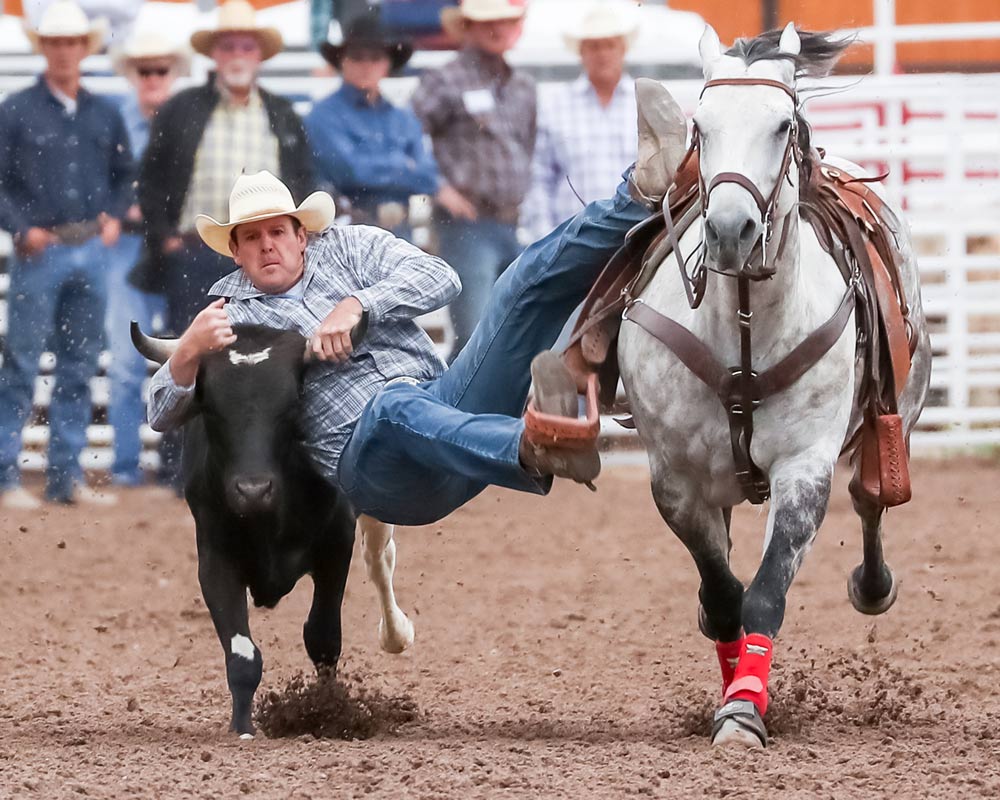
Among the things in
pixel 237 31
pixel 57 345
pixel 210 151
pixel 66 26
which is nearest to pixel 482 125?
pixel 237 31

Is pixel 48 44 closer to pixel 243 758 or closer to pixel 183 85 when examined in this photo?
pixel 183 85

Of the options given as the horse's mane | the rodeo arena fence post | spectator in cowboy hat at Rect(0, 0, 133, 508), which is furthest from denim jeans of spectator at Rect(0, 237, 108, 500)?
the horse's mane

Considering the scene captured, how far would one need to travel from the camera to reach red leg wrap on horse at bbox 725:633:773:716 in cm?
434

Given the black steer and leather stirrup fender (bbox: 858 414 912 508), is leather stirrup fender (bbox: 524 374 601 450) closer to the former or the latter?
the black steer

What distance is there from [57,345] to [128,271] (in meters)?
0.51

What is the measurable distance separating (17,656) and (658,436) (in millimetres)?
2664

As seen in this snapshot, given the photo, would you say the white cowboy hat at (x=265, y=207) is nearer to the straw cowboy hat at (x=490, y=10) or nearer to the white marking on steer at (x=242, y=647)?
the white marking on steer at (x=242, y=647)

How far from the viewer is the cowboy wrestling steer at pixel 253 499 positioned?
471 centimetres

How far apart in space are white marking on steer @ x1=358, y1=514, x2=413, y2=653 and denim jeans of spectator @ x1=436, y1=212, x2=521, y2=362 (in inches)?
148

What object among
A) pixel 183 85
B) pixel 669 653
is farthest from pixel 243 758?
pixel 183 85

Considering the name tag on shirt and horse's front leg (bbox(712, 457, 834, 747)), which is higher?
the name tag on shirt

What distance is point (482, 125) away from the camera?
9.47 m

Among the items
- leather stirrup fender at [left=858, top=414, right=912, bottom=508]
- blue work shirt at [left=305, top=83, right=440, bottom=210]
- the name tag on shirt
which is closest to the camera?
leather stirrup fender at [left=858, top=414, right=912, bottom=508]

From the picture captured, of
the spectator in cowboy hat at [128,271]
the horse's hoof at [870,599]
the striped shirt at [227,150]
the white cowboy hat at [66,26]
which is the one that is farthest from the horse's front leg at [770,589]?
the white cowboy hat at [66,26]
